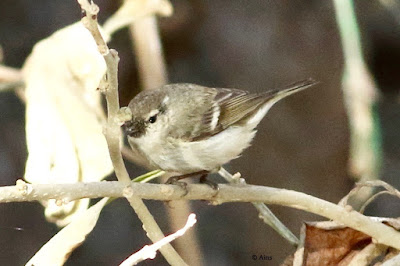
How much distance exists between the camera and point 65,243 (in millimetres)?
1146

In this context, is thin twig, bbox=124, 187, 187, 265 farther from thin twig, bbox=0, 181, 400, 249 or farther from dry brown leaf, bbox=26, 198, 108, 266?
dry brown leaf, bbox=26, 198, 108, 266

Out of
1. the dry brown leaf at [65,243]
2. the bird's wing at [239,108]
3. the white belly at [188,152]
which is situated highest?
the bird's wing at [239,108]

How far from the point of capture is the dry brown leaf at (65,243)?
3.72 feet

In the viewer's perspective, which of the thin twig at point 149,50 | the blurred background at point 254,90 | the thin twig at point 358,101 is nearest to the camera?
the thin twig at point 149,50

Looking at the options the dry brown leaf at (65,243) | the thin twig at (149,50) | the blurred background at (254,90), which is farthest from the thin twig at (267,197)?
the blurred background at (254,90)

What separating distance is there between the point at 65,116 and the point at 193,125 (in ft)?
0.96

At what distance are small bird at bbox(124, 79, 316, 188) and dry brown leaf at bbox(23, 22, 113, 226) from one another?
0.11m

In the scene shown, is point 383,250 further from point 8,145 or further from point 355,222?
point 8,145

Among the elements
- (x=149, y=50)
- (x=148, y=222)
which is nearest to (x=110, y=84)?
(x=148, y=222)

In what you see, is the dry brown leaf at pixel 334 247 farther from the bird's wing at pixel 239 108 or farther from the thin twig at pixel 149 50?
the thin twig at pixel 149 50

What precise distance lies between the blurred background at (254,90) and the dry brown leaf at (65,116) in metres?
0.90

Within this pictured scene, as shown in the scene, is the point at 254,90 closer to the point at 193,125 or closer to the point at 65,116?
the point at 193,125

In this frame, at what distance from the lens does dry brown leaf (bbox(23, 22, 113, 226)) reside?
50.4 inches

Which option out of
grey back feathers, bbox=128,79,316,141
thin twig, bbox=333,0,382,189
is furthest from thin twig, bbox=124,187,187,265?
thin twig, bbox=333,0,382,189
